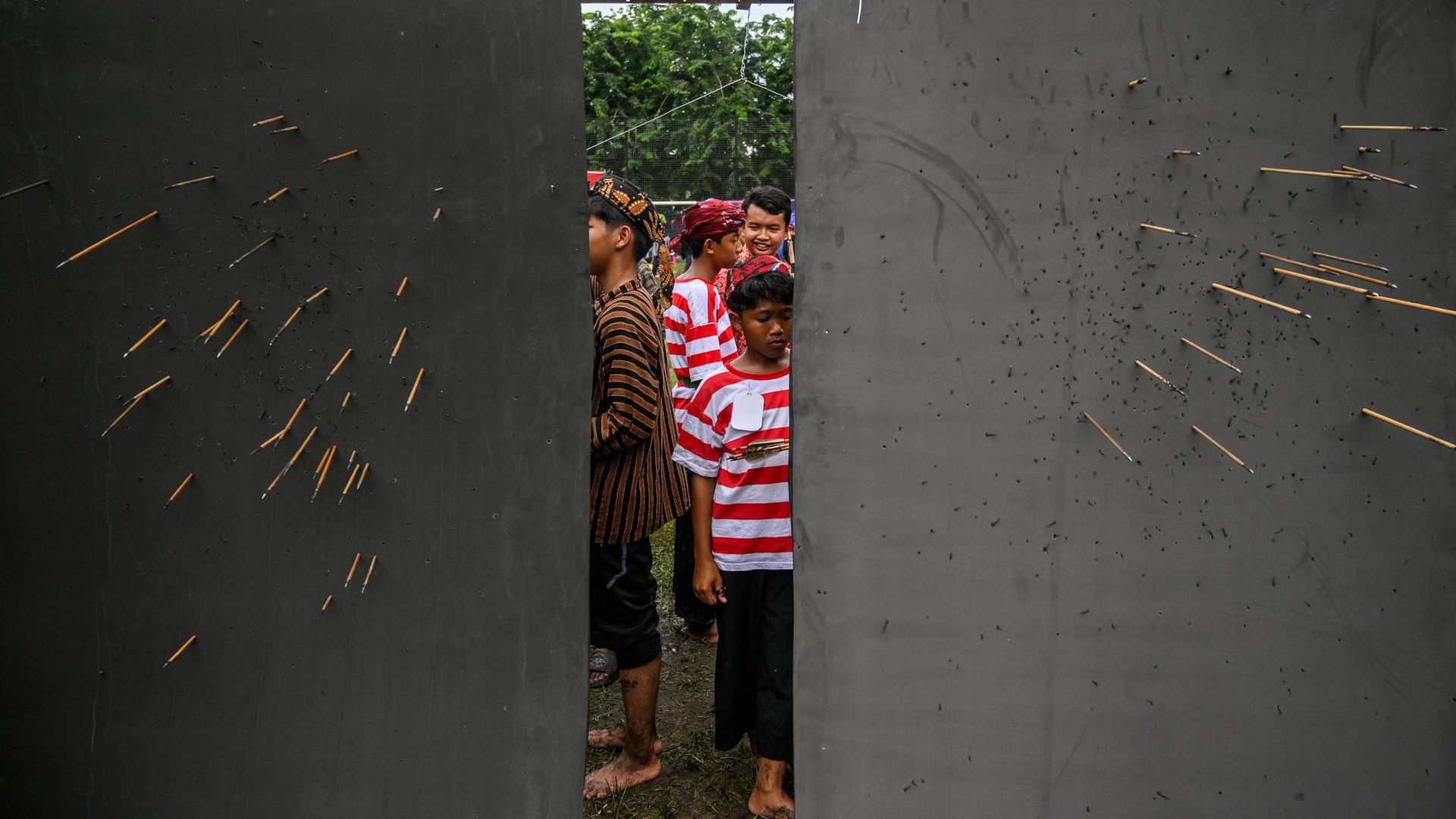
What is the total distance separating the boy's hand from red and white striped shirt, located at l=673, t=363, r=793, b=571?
0.18 ft

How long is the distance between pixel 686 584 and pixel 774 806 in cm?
163

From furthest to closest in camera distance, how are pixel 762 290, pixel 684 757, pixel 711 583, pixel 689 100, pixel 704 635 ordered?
pixel 689 100 → pixel 704 635 → pixel 684 757 → pixel 711 583 → pixel 762 290

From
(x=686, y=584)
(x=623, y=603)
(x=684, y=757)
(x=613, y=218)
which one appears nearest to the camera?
(x=623, y=603)

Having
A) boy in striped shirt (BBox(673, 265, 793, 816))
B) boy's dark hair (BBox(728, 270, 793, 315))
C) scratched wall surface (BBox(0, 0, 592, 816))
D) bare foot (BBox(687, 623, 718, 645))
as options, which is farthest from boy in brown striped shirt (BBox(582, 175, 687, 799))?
bare foot (BBox(687, 623, 718, 645))

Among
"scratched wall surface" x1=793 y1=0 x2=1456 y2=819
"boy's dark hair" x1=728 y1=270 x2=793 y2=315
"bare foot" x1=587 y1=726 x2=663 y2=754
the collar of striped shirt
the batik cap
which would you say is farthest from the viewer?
"bare foot" x1=587 y1=726 x2=663 y2=754

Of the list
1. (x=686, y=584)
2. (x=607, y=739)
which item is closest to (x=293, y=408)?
(x=607, y=739)

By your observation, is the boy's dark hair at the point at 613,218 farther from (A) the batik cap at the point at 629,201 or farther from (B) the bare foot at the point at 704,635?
(B) the bare foot at the point at 704,635

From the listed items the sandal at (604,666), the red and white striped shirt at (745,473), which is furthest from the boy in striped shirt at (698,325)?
the red and white striped shirt at (745,473)

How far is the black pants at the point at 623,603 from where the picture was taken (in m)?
3.28

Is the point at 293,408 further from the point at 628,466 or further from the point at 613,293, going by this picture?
the point at 613,293

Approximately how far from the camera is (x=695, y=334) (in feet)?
14.9

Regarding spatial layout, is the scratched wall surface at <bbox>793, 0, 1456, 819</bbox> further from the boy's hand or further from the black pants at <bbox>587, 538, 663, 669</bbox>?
the black pants at <bbox>587, 538, 663, 669</bbox>

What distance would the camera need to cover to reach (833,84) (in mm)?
2311

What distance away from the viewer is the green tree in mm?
10594
